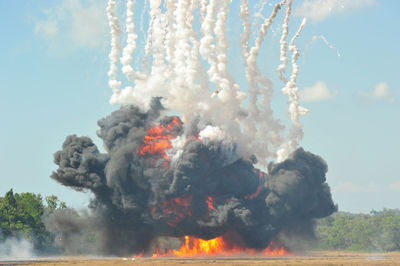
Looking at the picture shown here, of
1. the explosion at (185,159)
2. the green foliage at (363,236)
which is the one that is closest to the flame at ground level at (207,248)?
the explosion at (185,159)

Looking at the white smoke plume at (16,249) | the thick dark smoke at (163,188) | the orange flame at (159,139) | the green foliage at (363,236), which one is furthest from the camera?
the green foliage at (363,236)

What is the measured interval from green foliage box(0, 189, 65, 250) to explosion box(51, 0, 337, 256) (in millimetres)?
18964

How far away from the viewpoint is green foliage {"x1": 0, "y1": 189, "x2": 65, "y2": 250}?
13112cm

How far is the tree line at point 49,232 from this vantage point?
133 metres

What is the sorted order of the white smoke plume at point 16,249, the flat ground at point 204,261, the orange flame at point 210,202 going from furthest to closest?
the white smoke plume at point 16,249 < the orange flame at point 210,202 < the flat ground at point 204,261

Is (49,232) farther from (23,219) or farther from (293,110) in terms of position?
(293,110)

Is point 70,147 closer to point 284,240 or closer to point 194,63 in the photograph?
point 194,63

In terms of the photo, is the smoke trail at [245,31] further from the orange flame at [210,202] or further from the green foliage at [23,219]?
the green foliage at [23,219]

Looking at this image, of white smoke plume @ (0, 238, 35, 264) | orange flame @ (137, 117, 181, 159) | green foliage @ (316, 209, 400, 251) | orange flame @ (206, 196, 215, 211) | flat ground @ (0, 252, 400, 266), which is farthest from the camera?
green foliage @ (316, 209, 400, 251)

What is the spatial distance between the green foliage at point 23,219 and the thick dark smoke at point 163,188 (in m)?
18.2

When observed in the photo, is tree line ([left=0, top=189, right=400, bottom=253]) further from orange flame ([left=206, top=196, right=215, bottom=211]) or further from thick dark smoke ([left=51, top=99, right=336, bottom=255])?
orange flame ([left=206, top=196, right=215, bottom=211])

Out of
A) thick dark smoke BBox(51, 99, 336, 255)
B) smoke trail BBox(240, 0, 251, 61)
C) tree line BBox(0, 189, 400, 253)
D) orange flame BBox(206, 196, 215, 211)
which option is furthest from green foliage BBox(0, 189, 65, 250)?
smoke trail BBox(240, 0, 251, 61)

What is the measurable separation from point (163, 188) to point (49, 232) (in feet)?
150

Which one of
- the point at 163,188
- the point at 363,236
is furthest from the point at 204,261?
the point at 363,236
